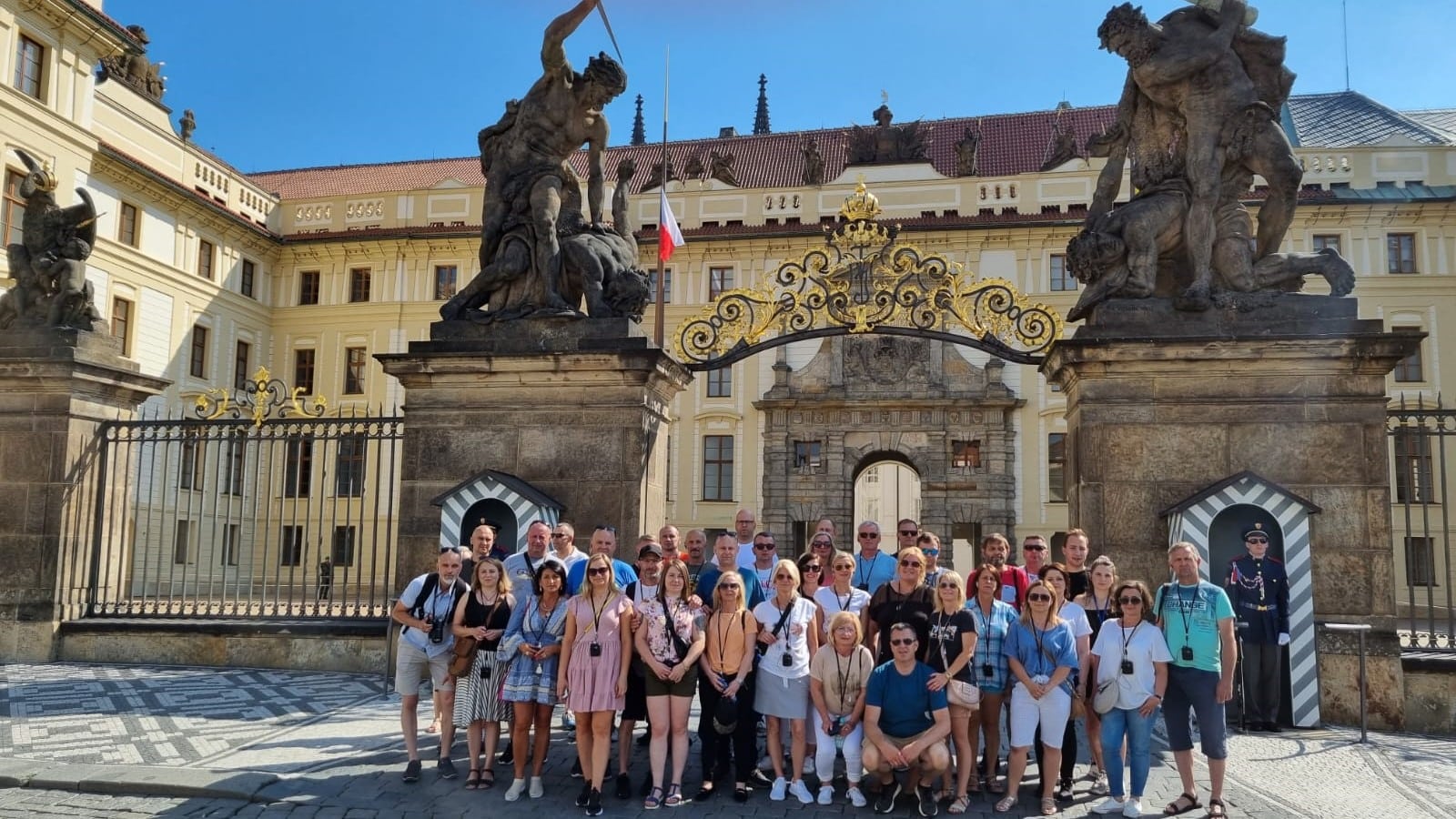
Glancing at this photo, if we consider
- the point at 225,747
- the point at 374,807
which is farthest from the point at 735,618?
the point at 225,747

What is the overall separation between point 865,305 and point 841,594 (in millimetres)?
3726

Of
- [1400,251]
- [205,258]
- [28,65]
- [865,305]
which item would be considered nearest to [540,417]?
[865,305]

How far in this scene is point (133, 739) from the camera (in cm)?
725

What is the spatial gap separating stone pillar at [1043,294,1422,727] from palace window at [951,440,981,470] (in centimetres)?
2300

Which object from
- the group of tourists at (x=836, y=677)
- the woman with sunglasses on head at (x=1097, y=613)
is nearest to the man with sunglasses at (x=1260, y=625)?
the woman with sunglasses on head at (x=1097, y=613)

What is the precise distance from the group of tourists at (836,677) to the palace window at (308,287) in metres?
30.6

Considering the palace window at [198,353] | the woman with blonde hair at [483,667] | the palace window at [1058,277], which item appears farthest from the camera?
the palace window at [198,353]

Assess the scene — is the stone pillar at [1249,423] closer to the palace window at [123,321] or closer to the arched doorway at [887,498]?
the palace window at [123,321]

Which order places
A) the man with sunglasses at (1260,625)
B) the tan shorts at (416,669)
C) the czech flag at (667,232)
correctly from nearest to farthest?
the tan shorts at (416,669)
the man with sunglasses at (1260,625)
the czech flag at (667,232)

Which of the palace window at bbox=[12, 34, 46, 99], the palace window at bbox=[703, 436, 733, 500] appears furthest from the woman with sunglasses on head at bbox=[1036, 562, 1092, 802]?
the palace window at bbox=[703, 436, 733, 500]

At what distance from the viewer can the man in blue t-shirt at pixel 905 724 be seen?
19.4ft

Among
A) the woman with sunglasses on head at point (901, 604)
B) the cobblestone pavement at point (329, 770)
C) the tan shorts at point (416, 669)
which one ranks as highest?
the woman with sunglasses on head at point (901, 604)

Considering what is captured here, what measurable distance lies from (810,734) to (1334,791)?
301 cm

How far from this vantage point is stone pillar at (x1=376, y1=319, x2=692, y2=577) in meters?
9.34
